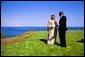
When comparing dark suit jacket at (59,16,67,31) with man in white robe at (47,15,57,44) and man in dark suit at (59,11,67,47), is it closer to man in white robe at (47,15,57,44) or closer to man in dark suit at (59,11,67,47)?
man in dark suit at (59,11,67,47)

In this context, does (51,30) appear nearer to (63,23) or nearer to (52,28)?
(52,28)

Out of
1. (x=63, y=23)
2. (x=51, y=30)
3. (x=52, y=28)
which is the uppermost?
(x=63, y=23)

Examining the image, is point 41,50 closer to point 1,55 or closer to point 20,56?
point 20,56

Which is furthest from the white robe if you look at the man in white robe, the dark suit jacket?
the dark suit jacket

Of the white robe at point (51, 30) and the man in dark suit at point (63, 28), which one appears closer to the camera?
the man in dark suit at point (63, 28)

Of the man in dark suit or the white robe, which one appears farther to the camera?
the white robe

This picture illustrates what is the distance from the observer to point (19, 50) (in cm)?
1277

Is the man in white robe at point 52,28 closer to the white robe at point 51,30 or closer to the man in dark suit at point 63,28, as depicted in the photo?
the white robe at point 51,30

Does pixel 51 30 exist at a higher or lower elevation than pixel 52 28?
lower

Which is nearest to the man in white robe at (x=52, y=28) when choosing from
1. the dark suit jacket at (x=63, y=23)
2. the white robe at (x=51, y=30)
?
the white robe at (x=51, y=30)

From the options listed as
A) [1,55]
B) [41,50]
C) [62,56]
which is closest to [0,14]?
[1,55]

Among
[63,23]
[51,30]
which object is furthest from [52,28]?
[63,23]

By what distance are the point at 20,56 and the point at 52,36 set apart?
3068 mm

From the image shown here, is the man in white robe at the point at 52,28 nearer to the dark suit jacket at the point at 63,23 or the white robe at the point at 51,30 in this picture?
the white robe at the point at 51,30
